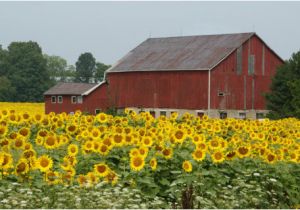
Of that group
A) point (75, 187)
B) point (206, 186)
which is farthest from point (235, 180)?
point (75, 187)

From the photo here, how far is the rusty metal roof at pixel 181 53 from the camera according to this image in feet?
136

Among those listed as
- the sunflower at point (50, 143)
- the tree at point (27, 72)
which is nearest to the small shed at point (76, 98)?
the tree at point (27, 72)

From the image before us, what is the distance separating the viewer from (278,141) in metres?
9.79

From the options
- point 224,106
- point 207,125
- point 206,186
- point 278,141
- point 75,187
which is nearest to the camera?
point 75,187

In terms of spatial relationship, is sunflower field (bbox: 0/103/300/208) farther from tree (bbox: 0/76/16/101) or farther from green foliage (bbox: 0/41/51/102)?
green foliage (bbox: 0/41/51/102)

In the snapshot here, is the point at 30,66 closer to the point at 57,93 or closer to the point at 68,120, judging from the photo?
the point at 57,93

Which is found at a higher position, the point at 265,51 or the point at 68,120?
the point at 265,51

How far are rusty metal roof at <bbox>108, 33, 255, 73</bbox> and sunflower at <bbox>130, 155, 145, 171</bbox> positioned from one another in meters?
33.4

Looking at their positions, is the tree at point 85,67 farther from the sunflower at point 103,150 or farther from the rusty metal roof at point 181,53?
the sunflower at point 103,150

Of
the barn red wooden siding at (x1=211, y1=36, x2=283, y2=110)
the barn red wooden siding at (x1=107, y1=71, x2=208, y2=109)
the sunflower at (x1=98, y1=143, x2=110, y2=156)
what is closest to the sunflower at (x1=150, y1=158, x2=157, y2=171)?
the sunflower at (x1=98, y1=143, x2=110, y2=156)

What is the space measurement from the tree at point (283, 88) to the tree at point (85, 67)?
7947cm

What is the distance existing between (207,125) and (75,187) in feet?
17.6

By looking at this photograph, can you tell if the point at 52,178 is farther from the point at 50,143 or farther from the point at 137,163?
the point at 50,143

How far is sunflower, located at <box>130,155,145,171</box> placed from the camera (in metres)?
7.07
